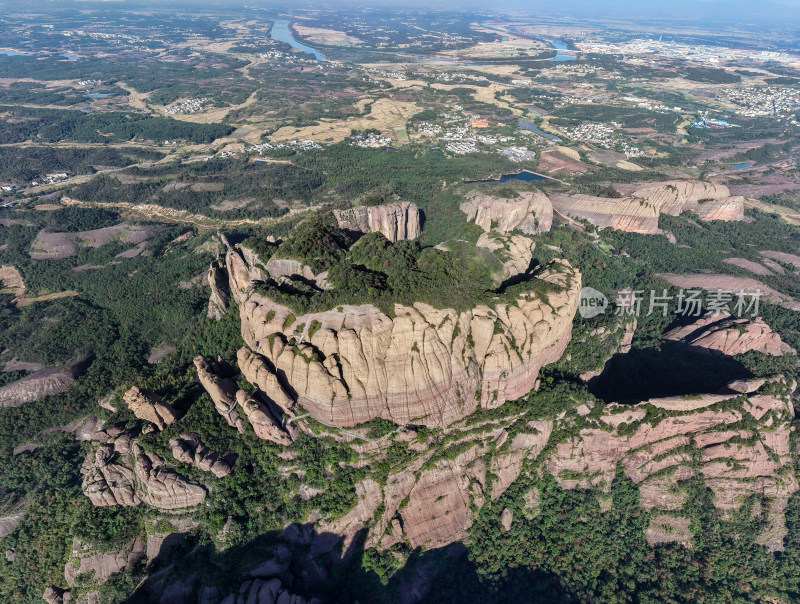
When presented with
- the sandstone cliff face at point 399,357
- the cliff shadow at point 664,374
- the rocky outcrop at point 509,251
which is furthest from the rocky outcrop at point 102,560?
the cliff shadow at point 664,374

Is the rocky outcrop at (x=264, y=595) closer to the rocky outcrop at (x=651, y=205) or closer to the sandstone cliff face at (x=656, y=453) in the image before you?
the sandstone cliff face at (x=656, y=453)

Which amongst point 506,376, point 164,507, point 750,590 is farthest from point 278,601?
point 750,590

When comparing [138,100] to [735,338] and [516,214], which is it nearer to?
[516,214]

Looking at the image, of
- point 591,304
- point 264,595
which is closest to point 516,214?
point 591,304

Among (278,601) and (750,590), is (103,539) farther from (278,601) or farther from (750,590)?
(750,590)

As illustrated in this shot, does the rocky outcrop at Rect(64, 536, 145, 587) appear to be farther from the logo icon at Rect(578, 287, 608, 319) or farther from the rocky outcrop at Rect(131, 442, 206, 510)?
the logo icon at Rect(578, 287, 608, 319)

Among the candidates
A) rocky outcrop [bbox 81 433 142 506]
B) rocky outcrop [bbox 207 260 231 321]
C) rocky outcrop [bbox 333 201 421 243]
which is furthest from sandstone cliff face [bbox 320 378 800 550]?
rocky outcrop [bbox 333 201 421 243]
